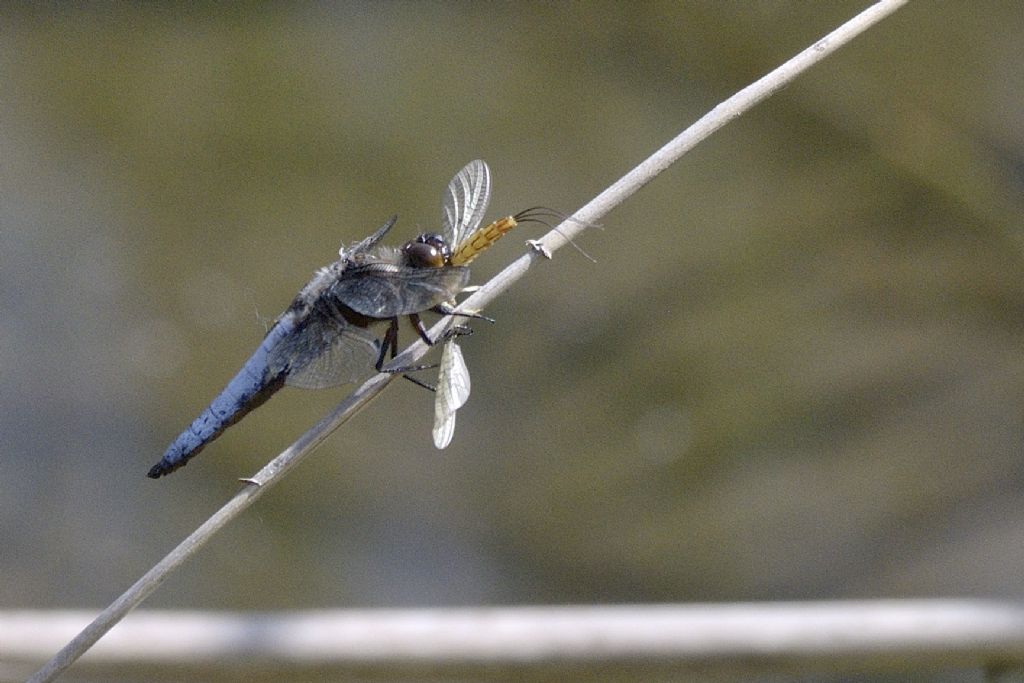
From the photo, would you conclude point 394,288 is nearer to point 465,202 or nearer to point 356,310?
point 356,310

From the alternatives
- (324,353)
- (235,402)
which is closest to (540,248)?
(324,353)

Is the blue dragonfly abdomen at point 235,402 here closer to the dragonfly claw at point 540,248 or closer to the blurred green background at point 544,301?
the dragonfly claw at point 540,248

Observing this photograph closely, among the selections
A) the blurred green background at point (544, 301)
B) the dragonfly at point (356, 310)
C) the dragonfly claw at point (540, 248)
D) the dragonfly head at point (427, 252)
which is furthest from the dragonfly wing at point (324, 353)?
the blurred green background at point (544, 301)

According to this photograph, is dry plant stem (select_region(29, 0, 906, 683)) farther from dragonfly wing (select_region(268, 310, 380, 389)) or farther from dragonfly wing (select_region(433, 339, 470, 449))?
dragonfly wing (select_region(268, 310, 380, 389))

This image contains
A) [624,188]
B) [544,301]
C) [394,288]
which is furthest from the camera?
[544,301]

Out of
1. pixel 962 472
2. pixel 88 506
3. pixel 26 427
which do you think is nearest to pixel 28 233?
pixel 26 427

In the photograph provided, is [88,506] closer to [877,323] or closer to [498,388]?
[498,388]
